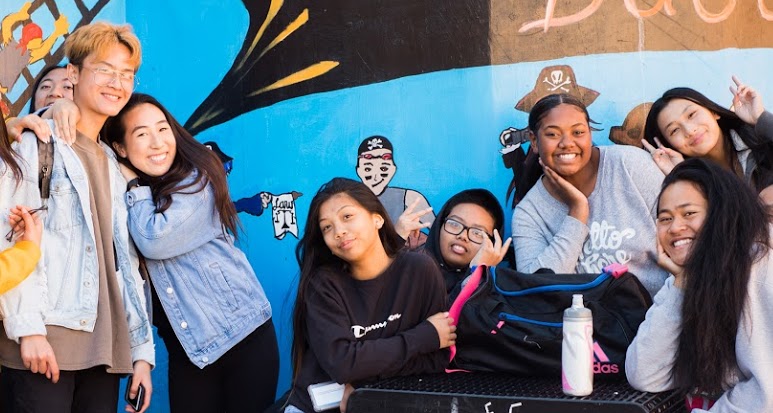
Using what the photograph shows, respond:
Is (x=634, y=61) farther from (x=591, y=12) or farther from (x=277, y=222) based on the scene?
(x=277, y=222)

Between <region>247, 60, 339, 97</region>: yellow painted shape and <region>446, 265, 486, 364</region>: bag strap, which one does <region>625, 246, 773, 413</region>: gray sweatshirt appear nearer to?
<region>446, 265, 486, 364</region>: bag strap

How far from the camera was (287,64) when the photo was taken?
4863 mm

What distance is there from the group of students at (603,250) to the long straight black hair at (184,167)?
35 centimetres

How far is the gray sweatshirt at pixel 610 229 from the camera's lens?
3.87m

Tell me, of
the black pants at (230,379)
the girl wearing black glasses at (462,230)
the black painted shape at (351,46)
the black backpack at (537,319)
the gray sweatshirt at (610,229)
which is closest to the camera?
the black backpack at (537,319)

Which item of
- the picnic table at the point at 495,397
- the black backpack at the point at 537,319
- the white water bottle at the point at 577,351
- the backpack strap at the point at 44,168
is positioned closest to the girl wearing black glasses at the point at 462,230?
the black backpack at the point at 537,319

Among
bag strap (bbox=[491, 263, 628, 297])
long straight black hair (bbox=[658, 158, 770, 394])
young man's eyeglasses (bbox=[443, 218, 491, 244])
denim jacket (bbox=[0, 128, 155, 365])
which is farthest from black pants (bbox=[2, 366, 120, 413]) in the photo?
long straight black hair (bbox=[658, 158, 770, 394])

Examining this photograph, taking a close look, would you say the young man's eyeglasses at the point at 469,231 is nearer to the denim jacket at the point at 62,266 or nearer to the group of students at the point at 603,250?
the group of students at the point at 603,250

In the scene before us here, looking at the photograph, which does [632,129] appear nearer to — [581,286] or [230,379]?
[581,286]

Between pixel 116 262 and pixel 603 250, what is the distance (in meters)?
1.88

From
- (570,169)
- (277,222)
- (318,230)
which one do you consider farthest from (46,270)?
(570,169)

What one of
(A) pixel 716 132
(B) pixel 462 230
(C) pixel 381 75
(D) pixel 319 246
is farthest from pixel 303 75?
(A) pixel 716 132

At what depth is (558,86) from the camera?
4406mm

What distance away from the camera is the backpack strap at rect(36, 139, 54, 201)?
11.0 ft
